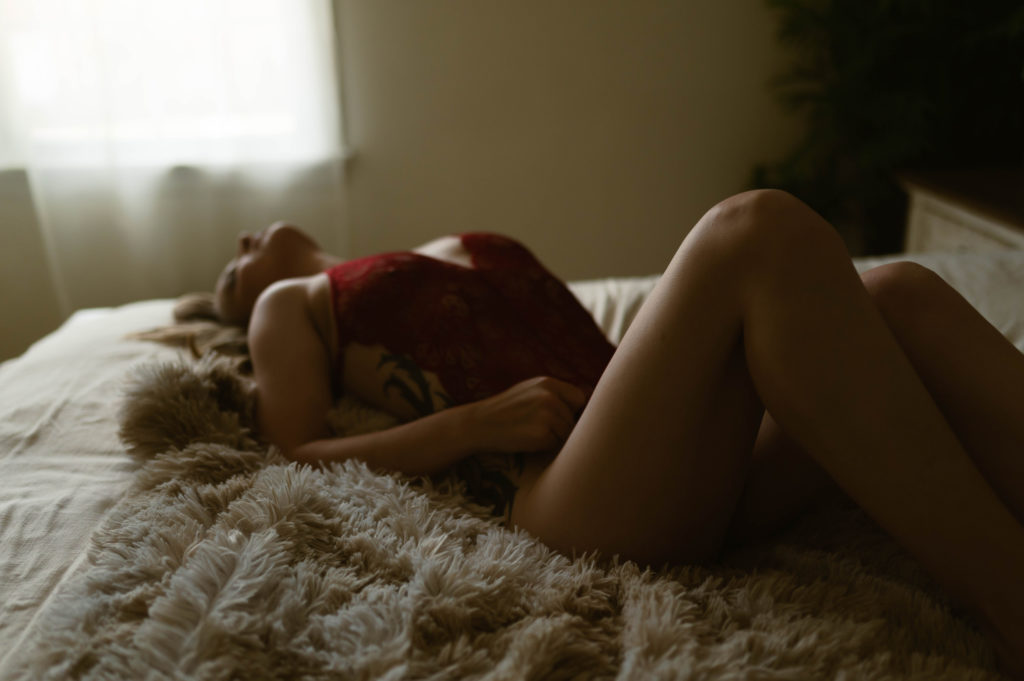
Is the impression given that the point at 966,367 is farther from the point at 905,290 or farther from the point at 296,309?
the point at 296,309

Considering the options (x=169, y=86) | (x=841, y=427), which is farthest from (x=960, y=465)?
(x=169, y=86)

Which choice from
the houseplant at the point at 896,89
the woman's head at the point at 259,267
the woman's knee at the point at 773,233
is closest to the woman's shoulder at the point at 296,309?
the woman's head at the point at 259,267

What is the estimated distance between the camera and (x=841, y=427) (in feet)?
2.35

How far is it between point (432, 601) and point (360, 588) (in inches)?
3.4

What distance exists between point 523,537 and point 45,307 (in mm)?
2239

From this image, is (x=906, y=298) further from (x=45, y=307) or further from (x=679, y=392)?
(x=45, y=307)

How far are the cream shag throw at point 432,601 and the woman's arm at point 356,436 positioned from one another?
59 millimetres

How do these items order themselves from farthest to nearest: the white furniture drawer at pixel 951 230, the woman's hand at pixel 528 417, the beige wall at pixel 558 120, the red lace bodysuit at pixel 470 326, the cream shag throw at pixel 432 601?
the beige wall at pixel 558 120 < the white furniture drawer at pixel 951 230 < the red lace bodysuit at pixel 470 326 < the woman's hand at pixel 528 417 < the cream shag throw at pixel 432 601

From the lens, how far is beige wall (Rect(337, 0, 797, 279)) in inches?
94.8

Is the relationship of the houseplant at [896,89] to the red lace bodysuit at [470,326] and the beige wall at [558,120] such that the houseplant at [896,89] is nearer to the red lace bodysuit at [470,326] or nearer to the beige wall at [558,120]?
the beige wall at [558,120]

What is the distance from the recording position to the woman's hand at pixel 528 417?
36.0 inches

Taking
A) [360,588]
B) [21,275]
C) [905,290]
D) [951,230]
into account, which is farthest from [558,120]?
[360,588]

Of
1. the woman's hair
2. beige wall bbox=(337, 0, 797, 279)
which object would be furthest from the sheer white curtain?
the woman's hair

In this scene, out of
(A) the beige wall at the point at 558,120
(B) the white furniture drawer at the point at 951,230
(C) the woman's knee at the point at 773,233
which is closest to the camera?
(C) the woman's knee at the point at 773,233
